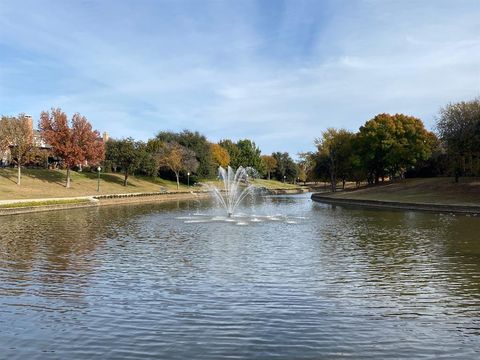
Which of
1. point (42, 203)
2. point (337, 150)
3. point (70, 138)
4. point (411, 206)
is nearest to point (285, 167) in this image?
point (337, 150)

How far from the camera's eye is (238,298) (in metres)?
12.1

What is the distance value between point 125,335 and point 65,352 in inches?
48.0

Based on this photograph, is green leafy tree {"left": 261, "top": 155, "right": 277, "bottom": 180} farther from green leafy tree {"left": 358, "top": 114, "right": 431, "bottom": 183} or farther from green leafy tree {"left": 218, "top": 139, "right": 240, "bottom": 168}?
green leafy tree {"left": 358, "top": 114, "right": 431, "bottom": 183}

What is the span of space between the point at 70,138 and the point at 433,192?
171 ft

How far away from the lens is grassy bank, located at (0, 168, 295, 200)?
58.8m

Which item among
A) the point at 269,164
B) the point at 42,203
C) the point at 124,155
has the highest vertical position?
the point at 269,164

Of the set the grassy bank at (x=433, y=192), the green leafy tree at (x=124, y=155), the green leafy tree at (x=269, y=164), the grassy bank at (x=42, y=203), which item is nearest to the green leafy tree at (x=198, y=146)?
the green leafy tree at (x=124, y=155)

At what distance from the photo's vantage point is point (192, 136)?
11075cm

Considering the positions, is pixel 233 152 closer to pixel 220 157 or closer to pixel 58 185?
pixel 220 157

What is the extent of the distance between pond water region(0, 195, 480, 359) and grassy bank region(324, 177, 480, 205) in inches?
1172

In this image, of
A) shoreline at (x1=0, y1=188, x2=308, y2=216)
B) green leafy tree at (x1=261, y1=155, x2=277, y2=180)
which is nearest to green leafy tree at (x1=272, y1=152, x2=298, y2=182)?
green leafy tree at (x1=261, y1=155, x2=277, y2=180)

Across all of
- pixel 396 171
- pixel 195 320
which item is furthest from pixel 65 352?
pixel 396 171

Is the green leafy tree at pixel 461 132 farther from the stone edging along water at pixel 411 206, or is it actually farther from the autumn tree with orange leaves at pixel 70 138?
the autumn tree with orange leaves at pixel 70 138

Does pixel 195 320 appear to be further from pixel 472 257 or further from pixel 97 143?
pixel 97 143
